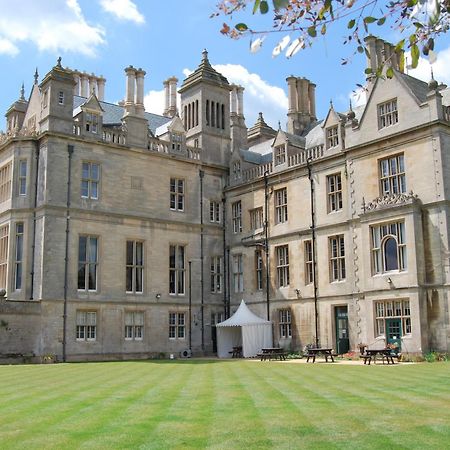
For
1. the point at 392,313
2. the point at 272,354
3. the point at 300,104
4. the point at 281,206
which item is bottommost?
the point at 272,354

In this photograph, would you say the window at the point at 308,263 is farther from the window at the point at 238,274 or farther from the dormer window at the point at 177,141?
the dormer window at the point at 177,141

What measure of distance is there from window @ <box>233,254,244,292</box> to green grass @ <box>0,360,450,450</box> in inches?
832

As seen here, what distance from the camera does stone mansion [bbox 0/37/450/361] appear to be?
27.0 meters

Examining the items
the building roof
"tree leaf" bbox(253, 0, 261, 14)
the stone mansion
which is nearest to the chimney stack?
the stone mansion

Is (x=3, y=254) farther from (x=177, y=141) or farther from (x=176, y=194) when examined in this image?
(x=177, y=141)

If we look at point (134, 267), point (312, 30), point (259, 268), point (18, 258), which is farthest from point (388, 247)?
point (312, 30)

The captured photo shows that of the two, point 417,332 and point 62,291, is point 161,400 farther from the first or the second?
point 62,291

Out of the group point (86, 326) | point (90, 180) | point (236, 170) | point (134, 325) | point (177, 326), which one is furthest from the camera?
point (236, 170)

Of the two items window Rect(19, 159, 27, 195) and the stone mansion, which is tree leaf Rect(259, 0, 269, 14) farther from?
window Rect(19, 159, 27, 195)

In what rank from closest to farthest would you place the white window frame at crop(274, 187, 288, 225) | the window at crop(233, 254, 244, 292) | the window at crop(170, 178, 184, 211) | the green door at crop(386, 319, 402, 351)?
the green door at crop(386, 319, 402, 351) < the white window frame at crop(274, 187, 288, 225) < the window at crop(170, 178, 184, 211) < the window at crop(233, 254, 244, 292)

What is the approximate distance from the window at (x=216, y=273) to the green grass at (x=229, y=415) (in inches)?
845

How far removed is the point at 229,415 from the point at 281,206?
993 inches

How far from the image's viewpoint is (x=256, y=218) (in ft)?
117

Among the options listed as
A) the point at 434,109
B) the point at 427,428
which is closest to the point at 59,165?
the point at 434,109
